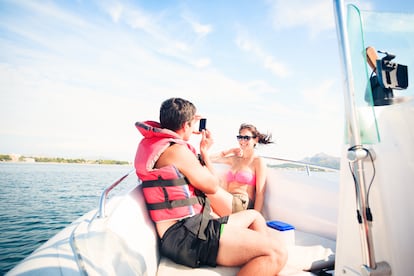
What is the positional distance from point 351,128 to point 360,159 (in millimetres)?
122

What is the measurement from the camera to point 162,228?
1.56m

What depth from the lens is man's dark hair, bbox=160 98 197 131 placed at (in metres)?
1.72

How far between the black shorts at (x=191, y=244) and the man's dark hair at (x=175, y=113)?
2.27ft

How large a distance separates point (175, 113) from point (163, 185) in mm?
538

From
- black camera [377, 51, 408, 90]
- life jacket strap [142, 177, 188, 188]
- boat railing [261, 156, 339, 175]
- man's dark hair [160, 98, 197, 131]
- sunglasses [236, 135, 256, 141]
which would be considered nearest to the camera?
black camera [377, 51, 408, 90]

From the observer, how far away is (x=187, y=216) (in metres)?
1.53

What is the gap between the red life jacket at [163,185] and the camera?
150 centimetres

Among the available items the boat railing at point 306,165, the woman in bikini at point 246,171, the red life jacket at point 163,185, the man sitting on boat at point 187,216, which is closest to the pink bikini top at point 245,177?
the woman in bikini at point 246,171

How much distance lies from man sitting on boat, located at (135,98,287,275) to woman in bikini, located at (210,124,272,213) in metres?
0.94

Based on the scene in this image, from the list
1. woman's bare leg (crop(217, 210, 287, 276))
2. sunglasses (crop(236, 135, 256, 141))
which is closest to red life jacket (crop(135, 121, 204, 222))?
woman's bare leg (crop(217, 210, 287, 276))

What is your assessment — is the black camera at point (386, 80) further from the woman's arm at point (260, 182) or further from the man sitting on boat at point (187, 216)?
the woman's arm at point (260, 182)

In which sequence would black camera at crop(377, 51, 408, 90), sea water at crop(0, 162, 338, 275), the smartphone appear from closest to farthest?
black camera at crop(377, 51, 408, 90)
the smartphone
sea water at crop(0, 162, 338, 275)

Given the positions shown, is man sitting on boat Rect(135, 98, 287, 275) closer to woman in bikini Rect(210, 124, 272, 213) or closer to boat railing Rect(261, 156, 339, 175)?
woman in bikini Rect(210, 124, 272, 213)

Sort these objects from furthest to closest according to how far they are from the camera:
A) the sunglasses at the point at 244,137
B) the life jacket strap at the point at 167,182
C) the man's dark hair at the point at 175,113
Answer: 1. the sunglasses at the point at 244,137
2. the man's dark hair at the point at 175,113
3. the life jacket strap at the point at 167,182
